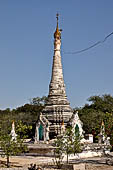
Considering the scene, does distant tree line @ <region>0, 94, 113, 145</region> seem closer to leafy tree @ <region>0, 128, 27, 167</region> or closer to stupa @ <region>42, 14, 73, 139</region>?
stupa @ <region>42, 14, 73, 139</region>

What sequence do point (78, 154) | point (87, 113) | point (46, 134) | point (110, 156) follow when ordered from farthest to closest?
point (87, 113), point (46, 134), point (78, 154), point (110, 156)

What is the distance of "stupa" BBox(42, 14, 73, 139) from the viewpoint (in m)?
42.9

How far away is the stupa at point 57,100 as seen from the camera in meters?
42.9

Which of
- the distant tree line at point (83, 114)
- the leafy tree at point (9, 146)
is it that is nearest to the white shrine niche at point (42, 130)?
the distant tree line at point (83, 114)

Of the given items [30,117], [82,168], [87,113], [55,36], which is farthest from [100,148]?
[30,117]

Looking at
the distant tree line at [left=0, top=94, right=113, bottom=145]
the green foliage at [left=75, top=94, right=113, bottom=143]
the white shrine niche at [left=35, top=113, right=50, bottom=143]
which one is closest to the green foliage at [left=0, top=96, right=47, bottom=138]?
the distant tree line at [left=0, top=94, right=113, bottom=145]

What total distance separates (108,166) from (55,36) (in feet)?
87.5

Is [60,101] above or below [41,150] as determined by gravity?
above

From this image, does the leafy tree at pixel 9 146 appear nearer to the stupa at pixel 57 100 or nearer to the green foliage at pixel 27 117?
the stupa at pixel 57 100

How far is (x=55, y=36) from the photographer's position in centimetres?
4703

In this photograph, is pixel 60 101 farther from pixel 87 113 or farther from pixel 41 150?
pixel 87 113

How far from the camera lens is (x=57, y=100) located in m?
45.2

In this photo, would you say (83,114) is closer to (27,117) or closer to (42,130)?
(27,117)

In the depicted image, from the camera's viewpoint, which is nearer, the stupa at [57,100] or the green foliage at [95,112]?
the stupa at [57,100]
